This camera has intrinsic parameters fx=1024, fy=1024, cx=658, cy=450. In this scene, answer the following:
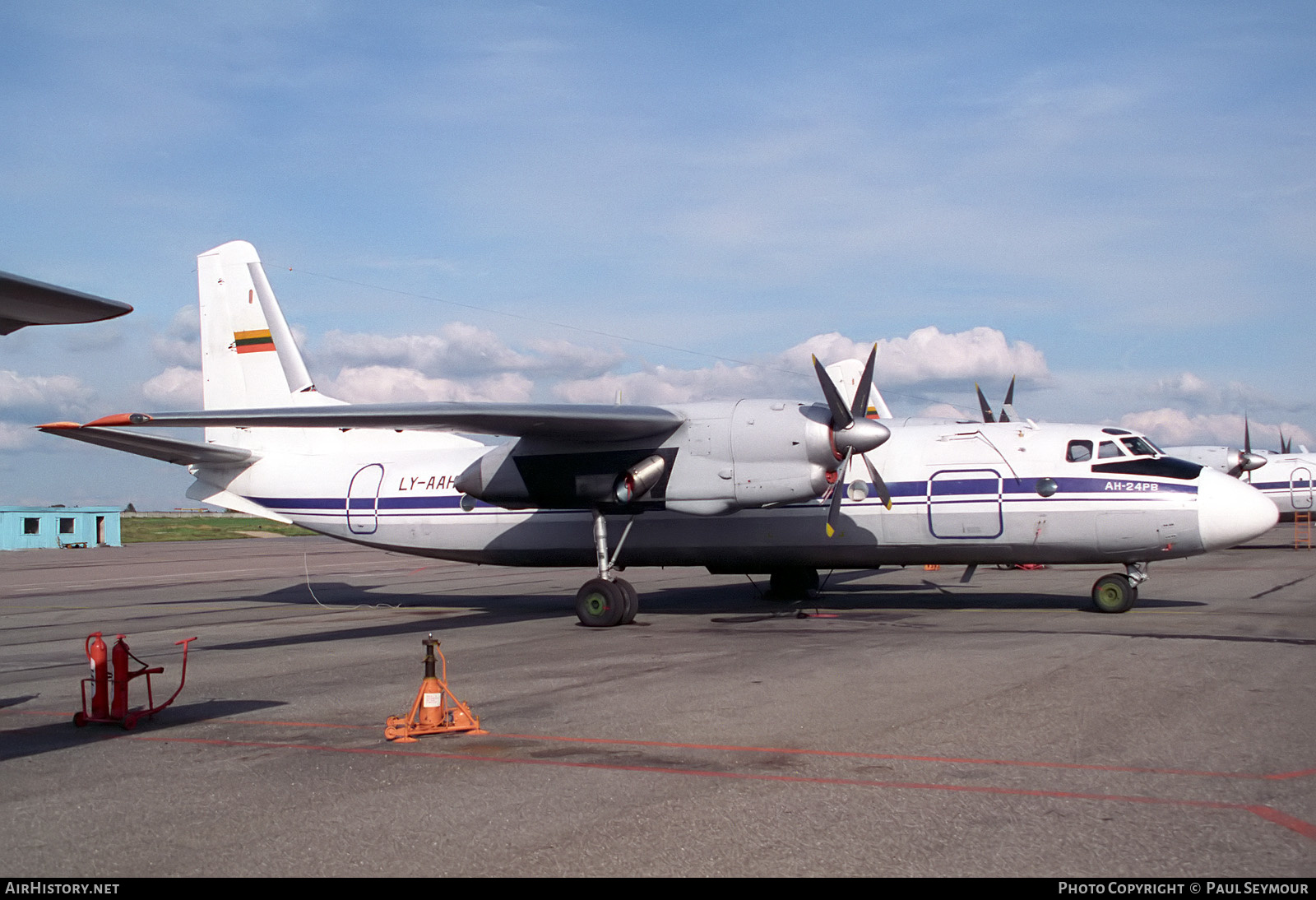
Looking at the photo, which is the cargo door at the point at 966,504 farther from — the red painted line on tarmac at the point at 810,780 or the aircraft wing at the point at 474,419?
the red painted line on tarmac at the point at 810,780

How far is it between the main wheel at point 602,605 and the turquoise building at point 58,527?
192 feet

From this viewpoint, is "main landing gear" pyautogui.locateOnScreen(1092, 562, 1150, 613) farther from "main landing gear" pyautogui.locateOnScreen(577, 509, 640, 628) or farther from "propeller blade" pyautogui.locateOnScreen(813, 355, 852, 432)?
"main landing gear" pyautogui.locateOnScreen(577, 509, 640, 628)

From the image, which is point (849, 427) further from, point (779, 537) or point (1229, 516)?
point (1229, 516)

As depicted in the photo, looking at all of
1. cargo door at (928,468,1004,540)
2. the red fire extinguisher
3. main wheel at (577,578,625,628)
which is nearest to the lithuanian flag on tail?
main wheel at (577,578,625,628)

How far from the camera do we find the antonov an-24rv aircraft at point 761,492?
56.3 feet

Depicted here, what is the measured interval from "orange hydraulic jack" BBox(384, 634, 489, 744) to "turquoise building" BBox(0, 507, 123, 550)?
65064 millimetres

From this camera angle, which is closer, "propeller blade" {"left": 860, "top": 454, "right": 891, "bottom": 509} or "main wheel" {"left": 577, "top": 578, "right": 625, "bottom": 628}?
"main wheel" {"left": 577, "top": 578, "right": 625, "bottom": 628}

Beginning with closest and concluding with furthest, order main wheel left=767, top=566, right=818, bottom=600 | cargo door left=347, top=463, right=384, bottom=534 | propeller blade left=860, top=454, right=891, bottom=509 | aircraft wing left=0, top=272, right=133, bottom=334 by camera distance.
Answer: aircraft wing left=0, top=272, right=133, bottom=334, propeller blade left=860, top=454, right=891, bottom=509, main wheel left=767, top=566, right=818, bottom=600, cargo door left=347, top=463, right=384, bottom=534

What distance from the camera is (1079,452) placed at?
18453 mm

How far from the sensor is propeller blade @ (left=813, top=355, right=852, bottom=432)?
1691 cm

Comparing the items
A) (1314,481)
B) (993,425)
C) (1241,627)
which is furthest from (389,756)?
(1314,481)

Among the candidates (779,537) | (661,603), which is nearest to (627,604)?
(779,537)

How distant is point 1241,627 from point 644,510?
9.78 meters

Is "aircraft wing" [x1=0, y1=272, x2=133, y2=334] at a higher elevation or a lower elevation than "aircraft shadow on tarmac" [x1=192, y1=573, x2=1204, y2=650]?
higher
